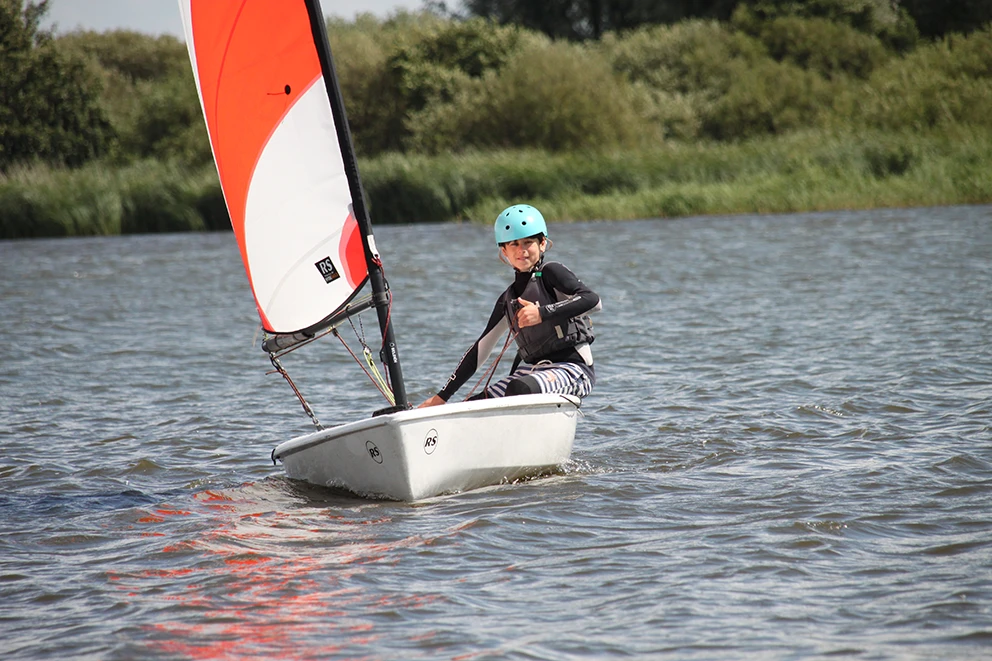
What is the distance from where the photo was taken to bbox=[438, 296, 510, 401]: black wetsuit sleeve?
6.04 meters

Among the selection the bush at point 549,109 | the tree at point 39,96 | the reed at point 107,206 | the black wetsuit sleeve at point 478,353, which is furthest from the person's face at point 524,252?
the tree at point 39,96

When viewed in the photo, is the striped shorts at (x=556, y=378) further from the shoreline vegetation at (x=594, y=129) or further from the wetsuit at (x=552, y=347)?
the shoreline vegetation at (x=594, y=129)

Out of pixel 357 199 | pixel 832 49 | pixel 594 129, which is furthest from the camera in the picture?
pixel 832 49

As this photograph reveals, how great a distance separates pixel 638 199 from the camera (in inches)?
963

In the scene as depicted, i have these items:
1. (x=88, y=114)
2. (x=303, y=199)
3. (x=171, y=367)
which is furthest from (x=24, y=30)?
(x=303, y=199)

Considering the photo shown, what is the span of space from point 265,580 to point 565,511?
4.82ft

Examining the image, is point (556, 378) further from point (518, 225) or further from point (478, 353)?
point (518, 225)

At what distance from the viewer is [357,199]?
18.6ft

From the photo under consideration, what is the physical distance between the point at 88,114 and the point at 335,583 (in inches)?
1460

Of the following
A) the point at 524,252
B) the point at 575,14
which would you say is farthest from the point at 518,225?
the point at 575,14

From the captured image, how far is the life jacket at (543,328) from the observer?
6.05m

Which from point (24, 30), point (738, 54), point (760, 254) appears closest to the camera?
point (760, 254)

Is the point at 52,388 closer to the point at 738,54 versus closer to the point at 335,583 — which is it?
the point at 335,583

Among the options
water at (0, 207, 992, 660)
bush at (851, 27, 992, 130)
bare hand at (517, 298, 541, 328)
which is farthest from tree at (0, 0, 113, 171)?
bare hand at (517, 298, 541, 328)
